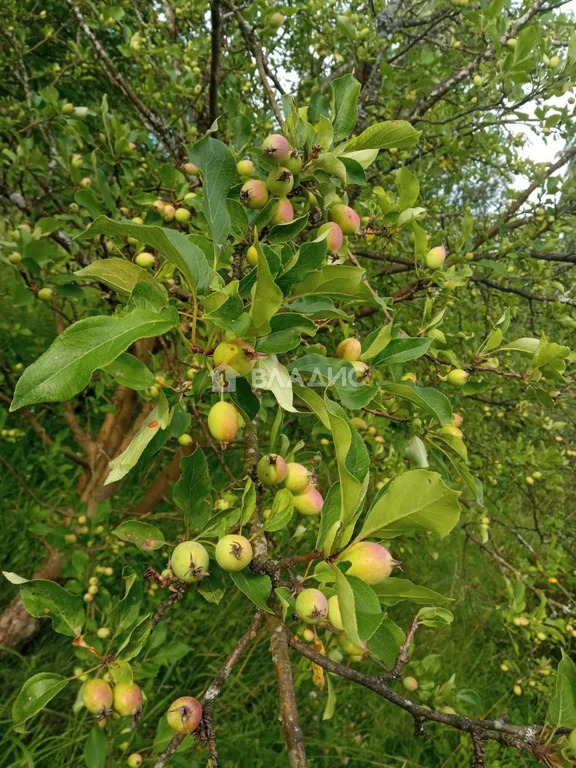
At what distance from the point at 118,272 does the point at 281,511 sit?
16.0 inches

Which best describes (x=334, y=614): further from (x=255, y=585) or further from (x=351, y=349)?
(x=351, y=349)

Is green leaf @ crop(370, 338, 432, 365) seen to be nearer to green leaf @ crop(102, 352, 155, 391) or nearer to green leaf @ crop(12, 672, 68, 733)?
green leaf @ crop(102, 352, 155, 391)

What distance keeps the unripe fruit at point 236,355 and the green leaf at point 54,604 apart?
1.44 feet

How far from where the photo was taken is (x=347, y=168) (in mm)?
907

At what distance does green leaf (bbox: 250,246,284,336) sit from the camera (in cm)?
59

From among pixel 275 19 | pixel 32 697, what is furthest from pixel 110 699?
pixel 275 19

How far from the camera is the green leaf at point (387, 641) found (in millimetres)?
724

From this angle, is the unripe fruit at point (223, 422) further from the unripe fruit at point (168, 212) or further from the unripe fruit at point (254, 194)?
the unripe fruit at point (168, 212)

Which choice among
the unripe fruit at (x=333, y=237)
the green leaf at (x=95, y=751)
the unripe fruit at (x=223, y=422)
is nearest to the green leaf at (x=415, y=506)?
the unripe fruit at (x=223, y=422)

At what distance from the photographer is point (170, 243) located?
23.0 inches

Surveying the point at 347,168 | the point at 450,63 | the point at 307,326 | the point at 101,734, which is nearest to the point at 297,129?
the point at 347,168

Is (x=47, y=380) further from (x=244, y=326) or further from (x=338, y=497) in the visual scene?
(x=338, y=497)

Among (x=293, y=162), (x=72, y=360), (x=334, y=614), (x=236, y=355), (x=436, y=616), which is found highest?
(x=293, y=162)

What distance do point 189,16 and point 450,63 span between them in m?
1.87
